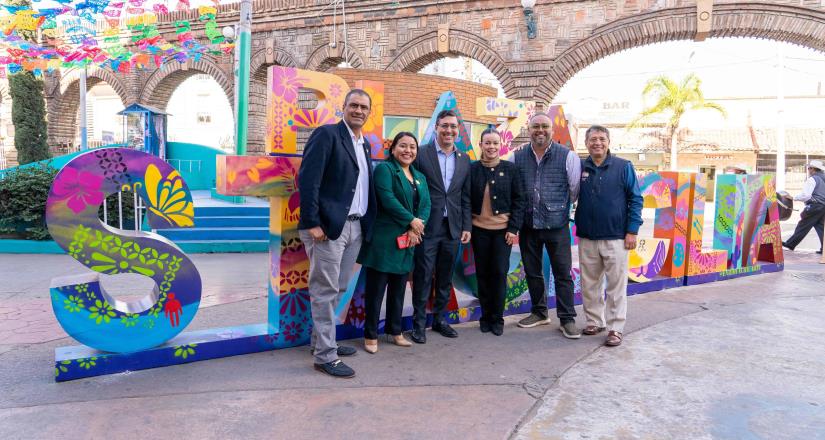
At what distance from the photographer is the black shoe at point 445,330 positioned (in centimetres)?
428

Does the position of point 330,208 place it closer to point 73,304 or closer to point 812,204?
point 73,304

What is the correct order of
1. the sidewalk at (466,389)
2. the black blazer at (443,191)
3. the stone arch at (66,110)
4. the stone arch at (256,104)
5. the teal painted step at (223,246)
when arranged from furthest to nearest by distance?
1. the stone arch at (66,110)
2. the stone arch at (256,104)
3. the teal painted step at (223,246)
4. the black blazer at (443,191)
5. the sidewalk at (466,389)

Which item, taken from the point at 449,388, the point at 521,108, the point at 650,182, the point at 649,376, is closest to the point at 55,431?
the point at 449,388

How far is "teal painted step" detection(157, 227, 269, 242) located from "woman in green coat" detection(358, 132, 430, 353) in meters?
4.99

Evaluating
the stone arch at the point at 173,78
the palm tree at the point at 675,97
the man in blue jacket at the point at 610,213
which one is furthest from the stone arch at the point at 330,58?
the palm tree at the point at 675,97

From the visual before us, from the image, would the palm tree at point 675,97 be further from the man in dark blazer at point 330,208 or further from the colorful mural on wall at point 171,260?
the man in dark blazer at point 330,208

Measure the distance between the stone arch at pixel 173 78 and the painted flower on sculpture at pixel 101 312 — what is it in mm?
13411

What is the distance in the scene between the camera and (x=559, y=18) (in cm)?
1189

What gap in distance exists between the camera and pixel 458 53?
42.7 feet

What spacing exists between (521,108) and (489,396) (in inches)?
109

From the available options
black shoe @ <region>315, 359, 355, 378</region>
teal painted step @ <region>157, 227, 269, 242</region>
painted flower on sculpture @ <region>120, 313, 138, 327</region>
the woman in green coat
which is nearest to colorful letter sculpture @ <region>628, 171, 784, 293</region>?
the woman in green coat

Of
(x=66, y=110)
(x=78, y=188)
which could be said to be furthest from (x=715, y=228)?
(x=66, y=110)

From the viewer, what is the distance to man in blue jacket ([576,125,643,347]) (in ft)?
14.1

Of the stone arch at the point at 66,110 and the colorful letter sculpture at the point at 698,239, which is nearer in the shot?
the colorful letter sculpture at the point at 698,239
